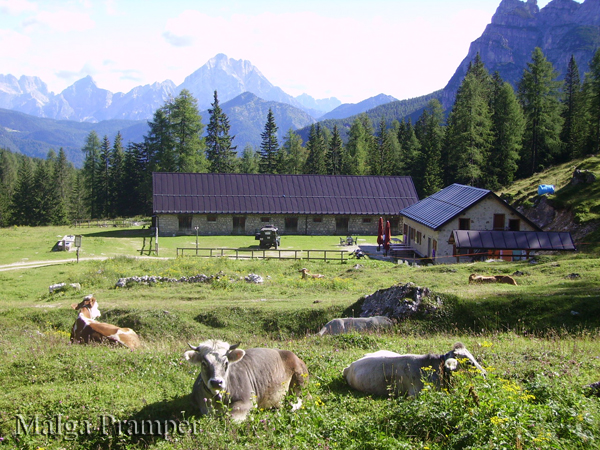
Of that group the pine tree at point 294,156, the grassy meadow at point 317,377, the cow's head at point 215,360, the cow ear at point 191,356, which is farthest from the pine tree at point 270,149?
the cow ear at point 191,356

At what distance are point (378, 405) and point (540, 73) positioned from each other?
6851cm

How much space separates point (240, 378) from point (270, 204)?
44.9 metres

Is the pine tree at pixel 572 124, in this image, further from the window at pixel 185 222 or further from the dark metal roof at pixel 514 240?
the window at pixel 185 222

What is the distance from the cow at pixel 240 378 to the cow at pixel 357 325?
5508 mm

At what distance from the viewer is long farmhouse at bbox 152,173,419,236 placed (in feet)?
165

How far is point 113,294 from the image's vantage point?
21969 mm

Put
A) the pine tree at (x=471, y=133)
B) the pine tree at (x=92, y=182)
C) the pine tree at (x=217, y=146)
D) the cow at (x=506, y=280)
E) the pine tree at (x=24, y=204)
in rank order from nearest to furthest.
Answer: the cow at (x=506, y=280)
the pine tree at (x=471, y=133)
the pine tree at (x=217, y=146)
the pine tree at (x=24, y=204)
the pine tree at (x=92, y=182)

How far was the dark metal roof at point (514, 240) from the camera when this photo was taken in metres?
30.4

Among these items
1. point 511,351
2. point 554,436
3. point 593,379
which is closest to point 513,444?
point 554,436

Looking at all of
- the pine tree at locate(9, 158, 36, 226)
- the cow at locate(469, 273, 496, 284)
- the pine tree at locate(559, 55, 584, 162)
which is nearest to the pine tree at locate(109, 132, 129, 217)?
the pine tree at locate(9, 158, 36, 226)

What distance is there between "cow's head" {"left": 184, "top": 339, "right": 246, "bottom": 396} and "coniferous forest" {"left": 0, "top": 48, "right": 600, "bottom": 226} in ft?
188

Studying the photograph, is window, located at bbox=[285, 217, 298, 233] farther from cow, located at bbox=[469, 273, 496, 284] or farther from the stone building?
cow, located at bbox=[469, 273, 496, 284]

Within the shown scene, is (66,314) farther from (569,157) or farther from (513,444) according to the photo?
(569,157)

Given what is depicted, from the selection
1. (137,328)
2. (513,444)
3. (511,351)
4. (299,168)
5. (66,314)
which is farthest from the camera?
(299,168)
